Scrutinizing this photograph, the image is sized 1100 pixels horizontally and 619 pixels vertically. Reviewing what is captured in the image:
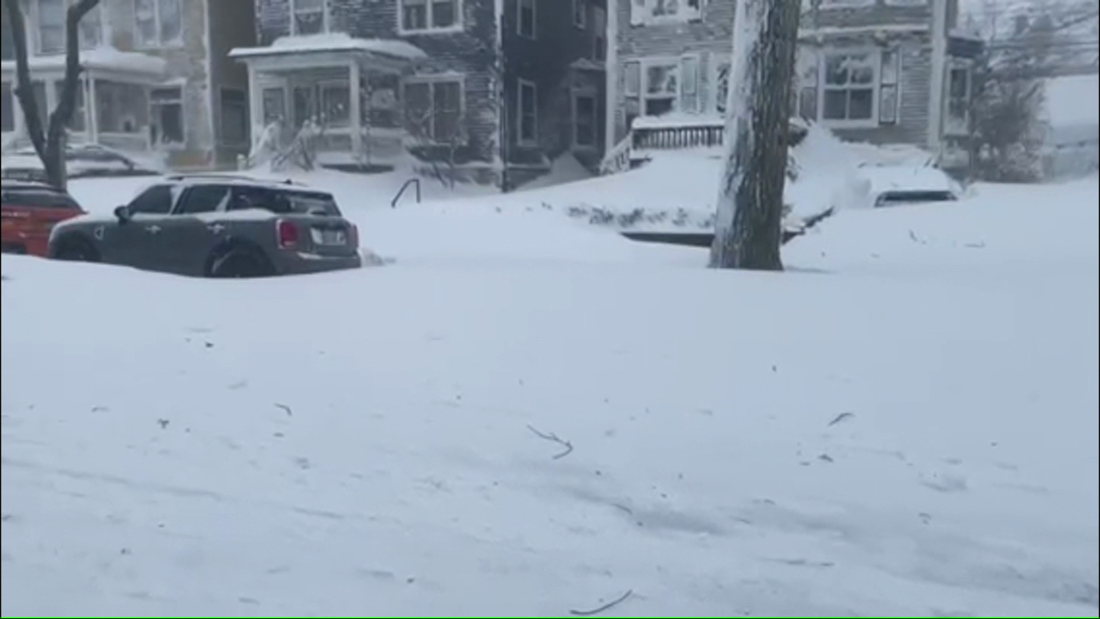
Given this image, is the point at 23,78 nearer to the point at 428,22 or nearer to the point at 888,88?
the point at 428,22

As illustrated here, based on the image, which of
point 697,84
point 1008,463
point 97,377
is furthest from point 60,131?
point 1008,463

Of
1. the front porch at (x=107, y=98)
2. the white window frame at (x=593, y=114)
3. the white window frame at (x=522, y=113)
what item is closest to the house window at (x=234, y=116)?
the front porch at (x=107, y=98)

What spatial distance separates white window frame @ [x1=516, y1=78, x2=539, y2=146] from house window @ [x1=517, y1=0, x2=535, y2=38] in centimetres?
12

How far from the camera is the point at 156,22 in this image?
256cm

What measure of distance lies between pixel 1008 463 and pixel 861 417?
35 centimetres

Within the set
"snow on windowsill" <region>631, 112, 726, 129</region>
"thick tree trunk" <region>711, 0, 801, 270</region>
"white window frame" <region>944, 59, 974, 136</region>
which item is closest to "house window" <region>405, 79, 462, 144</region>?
"snow on windowsill" <region>631, 112, 726, 129</region>

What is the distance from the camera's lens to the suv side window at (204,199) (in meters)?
2.59

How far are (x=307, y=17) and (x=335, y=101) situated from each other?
0.69 ft

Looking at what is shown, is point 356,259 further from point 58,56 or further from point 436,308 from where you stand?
point 58,56

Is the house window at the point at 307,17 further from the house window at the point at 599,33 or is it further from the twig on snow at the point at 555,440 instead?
the twig on snow at the point at 555,440

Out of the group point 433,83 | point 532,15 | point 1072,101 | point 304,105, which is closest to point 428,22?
point 433,83

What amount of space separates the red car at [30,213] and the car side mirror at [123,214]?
94 mm

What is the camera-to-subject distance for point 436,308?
2.74 m

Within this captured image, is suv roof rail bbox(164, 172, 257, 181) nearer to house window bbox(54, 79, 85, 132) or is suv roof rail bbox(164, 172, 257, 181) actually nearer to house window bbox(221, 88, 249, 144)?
house window bbox(221, 88, 249, 144)
